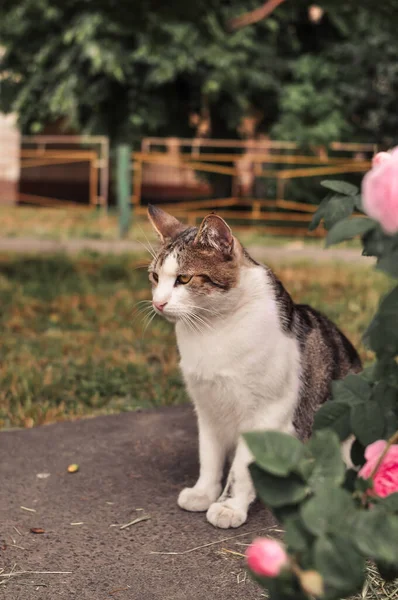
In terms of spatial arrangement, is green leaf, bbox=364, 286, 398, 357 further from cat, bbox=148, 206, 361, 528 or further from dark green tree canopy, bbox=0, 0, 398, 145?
dark green tree canopy, bbox=0, 0, 398, 145

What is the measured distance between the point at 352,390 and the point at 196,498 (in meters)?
1.50

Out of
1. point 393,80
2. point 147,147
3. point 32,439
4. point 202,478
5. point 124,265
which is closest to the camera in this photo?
point 202,478

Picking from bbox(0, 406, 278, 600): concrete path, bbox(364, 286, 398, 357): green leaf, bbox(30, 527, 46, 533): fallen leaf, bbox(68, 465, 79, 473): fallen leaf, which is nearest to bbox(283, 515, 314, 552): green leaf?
bbox(364, 286, 398, 357): green leaf

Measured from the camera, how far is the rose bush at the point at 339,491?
1206 mm

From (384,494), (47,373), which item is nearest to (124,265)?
(47,373)

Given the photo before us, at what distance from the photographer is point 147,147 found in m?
14.5

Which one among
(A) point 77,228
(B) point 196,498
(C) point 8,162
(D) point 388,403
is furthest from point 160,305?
(C) point 8,162

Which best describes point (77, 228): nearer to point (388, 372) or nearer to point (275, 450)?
point (388, 372)

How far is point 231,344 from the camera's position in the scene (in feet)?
9.52

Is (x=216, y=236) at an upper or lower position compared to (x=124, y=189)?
upper

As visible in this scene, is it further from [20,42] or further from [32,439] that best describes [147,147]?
[32,439]

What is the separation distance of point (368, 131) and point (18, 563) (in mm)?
12112

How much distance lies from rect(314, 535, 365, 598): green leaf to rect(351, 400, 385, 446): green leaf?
0.42 metres

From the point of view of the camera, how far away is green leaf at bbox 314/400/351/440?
165 cm
